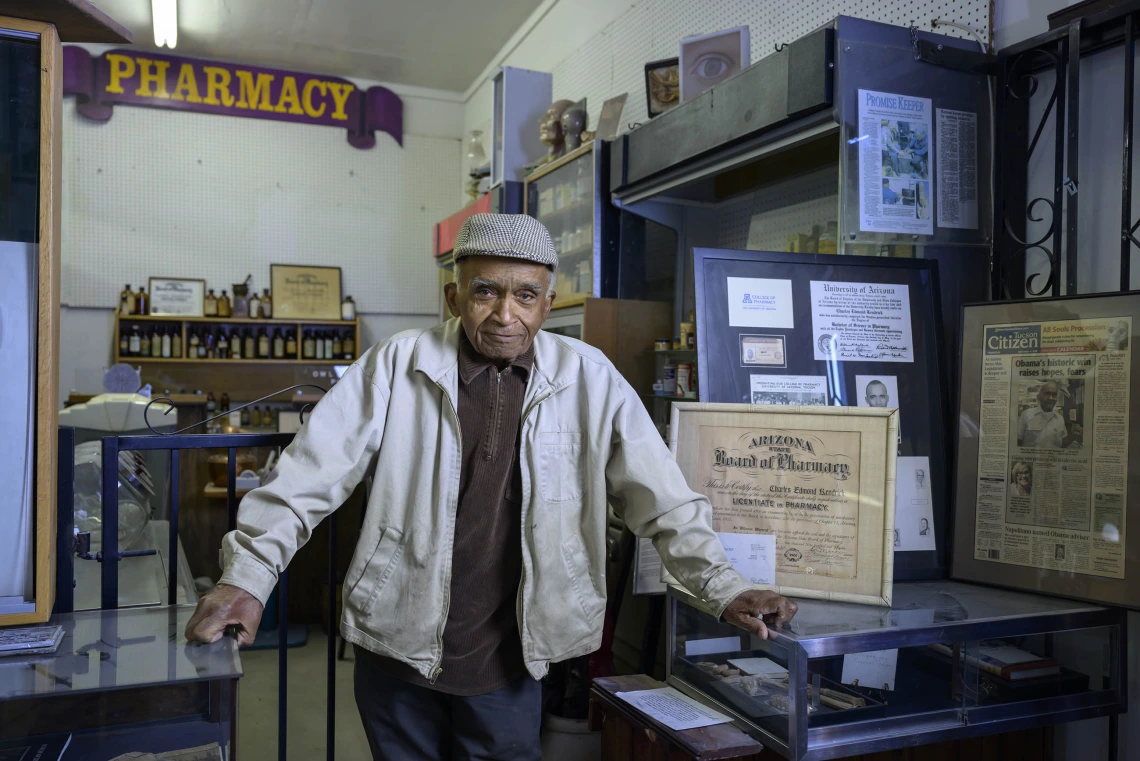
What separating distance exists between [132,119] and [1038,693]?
769cm

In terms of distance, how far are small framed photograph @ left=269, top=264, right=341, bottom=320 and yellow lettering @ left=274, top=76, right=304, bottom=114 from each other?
4.58ft

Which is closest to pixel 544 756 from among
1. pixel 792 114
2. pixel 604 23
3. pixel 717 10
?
pixel 792 114

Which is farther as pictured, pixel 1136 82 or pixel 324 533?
pixel 324 533

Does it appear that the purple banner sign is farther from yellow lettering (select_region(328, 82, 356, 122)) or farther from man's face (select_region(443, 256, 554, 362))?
man's face (select_region(443, 256, 554, 362))

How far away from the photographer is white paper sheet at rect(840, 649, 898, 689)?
1.77m

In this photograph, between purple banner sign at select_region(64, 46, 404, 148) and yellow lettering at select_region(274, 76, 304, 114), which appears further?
yellow lettering at select_region(274, 76, 304, 114)

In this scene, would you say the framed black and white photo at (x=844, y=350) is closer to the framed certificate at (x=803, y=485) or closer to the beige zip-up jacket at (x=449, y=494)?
the framed certificate at (x=803, y=485)

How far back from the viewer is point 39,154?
1535 millimetres

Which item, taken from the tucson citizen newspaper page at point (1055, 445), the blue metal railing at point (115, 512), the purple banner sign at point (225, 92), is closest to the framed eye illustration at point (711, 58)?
the tucson citizen newspaper page at point (1055, 445)

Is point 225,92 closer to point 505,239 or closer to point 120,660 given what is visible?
point 505,239

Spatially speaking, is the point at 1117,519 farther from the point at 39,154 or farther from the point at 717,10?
the point at 717,10

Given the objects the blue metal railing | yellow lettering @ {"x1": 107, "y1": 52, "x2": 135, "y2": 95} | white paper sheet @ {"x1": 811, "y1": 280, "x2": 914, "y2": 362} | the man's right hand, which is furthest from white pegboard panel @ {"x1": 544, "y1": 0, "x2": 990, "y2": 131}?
yellow lettering @ {"x1": 107, "y1": 52, "x2": 135, "y2": 95}

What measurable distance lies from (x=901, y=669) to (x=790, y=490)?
17.4 inches

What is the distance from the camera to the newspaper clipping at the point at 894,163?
2.23 meters
